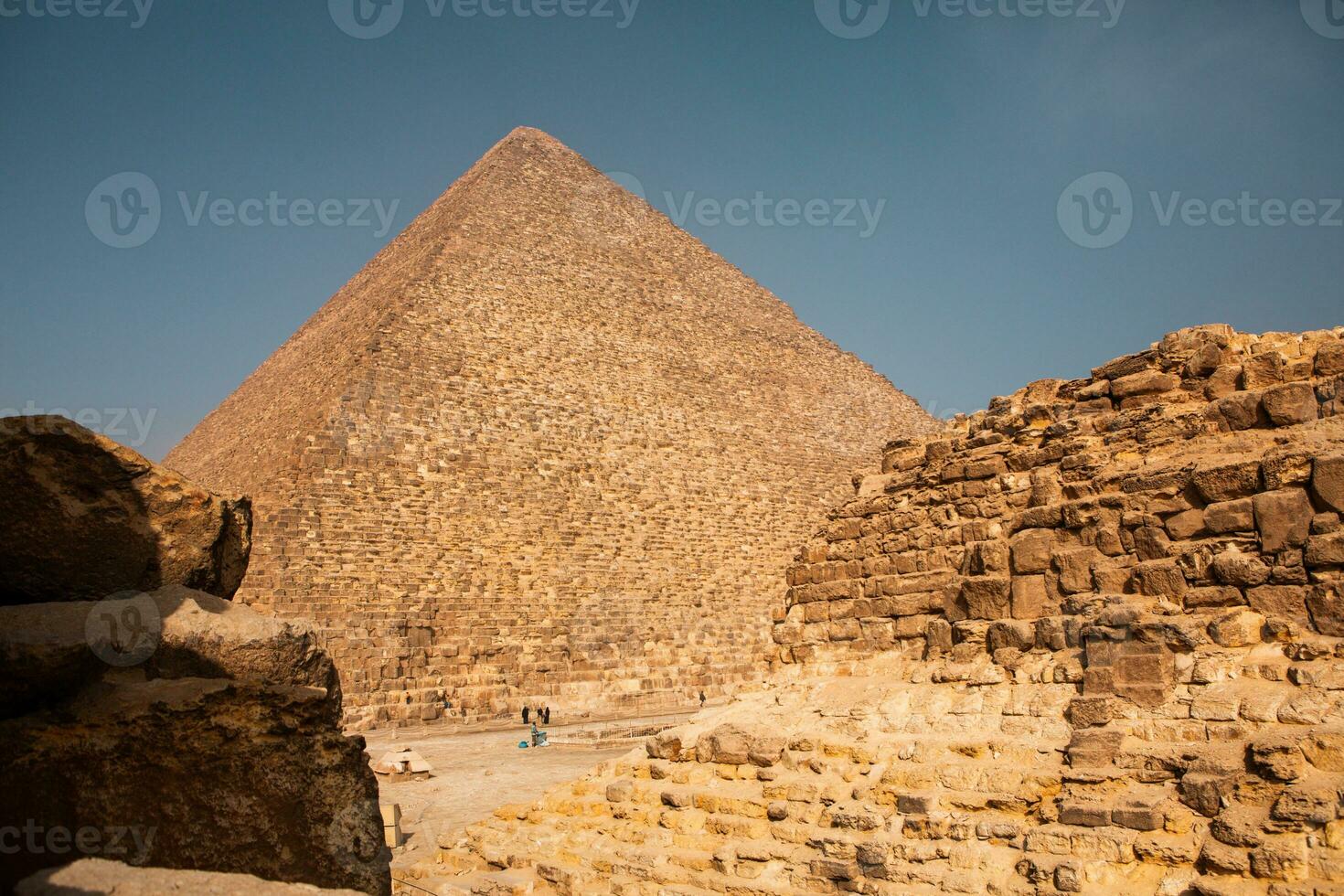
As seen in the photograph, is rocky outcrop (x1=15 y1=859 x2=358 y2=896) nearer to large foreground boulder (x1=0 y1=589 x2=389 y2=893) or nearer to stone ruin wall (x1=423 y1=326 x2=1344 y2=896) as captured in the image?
large foreground boulder (x1=0 y1=589 x2=389 y2=893)

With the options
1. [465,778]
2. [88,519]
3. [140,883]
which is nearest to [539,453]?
[465,778]

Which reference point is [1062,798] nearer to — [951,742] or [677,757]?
[951,742]

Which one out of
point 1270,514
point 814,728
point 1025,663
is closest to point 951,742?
point 1025,663

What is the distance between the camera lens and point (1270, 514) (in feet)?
14.7

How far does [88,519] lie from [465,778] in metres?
9.74

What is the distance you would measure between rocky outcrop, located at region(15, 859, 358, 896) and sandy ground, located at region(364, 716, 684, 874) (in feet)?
15.6

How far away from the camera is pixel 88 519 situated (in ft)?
9.15

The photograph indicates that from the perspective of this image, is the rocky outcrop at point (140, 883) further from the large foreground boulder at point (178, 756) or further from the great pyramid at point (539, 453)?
the great pyramid at point (539, 453)

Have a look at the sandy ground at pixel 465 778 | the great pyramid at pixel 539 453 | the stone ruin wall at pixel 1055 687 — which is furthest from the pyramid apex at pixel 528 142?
the stone ruin wall at pixel 1055 687

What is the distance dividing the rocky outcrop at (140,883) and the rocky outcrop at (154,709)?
0.03 m

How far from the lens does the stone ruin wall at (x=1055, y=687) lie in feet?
12.8

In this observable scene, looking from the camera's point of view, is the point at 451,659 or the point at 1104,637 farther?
the point at 451,659

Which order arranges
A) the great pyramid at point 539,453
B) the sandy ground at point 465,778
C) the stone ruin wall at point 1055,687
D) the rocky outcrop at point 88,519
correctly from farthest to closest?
the great pyramid at point 539,453 → the sandy ground at point 465,778 → the stone ruin wall at point 1055,687 → the rocky outcrop at point 88,519

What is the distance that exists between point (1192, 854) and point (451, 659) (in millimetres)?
18578
